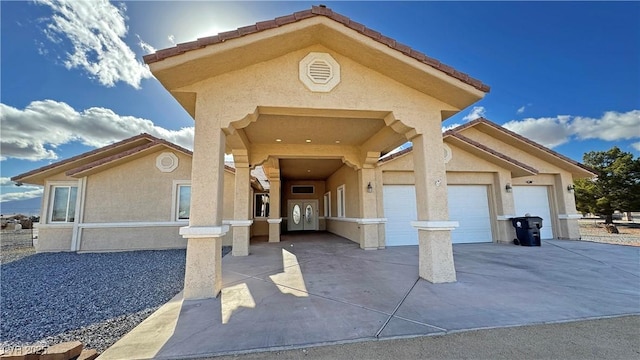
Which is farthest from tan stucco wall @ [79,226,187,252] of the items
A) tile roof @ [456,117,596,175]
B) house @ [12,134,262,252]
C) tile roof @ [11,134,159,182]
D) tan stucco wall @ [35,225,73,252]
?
tile roof @ [456,117,596,175]

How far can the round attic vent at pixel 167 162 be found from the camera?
9.91 m

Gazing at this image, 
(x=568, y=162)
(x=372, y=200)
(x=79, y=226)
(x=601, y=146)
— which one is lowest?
(x=79, y=226)

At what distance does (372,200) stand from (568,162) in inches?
369

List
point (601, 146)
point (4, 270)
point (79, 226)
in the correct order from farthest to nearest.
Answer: point (601, 146) < point (79, 226) < point (4, 270)

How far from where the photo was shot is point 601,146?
20.3 meters

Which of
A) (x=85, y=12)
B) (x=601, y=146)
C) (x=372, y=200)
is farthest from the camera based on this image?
(x=601, y=146)

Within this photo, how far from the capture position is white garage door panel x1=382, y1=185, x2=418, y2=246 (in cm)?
926

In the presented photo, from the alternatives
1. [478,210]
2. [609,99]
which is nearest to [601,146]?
[609,99]

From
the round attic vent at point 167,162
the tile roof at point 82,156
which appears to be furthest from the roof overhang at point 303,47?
the tile roof at point 82,156

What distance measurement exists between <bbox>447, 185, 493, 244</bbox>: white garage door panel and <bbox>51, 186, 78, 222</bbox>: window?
15768 mm

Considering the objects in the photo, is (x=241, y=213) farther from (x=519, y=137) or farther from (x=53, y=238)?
(x=519, y=137)

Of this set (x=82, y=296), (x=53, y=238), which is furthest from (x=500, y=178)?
(x=53, y=238)

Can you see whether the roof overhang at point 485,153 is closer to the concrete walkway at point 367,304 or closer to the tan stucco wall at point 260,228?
the concrete walkway at point 367,304

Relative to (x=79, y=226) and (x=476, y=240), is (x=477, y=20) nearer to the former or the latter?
(x=476, y=240)
